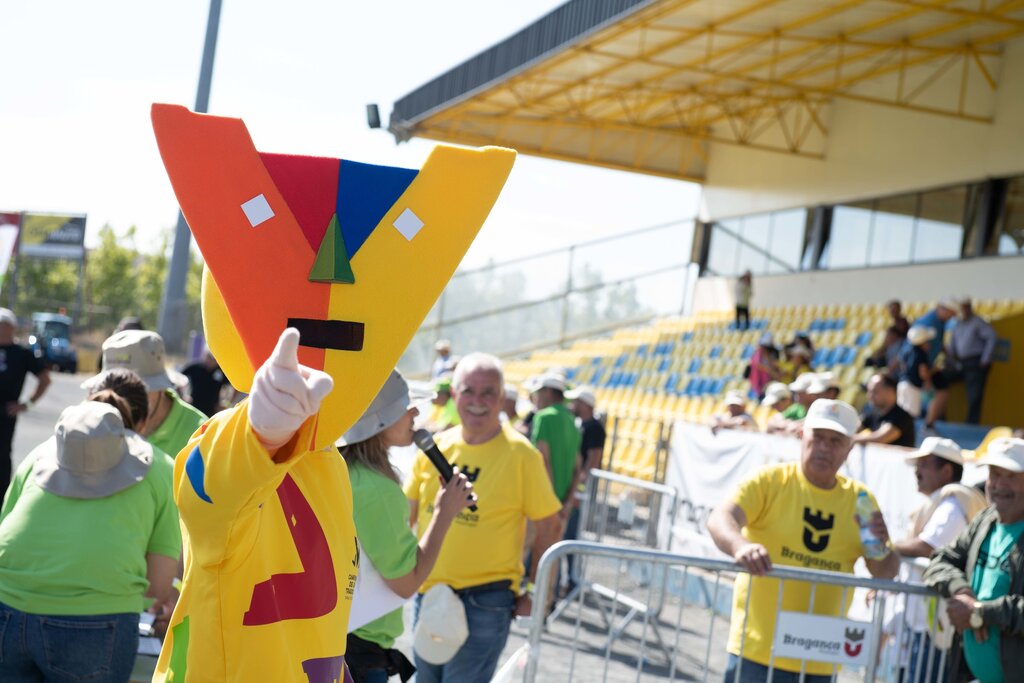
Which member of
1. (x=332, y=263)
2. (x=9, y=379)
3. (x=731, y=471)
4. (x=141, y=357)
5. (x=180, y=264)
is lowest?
(x=731, y=471)

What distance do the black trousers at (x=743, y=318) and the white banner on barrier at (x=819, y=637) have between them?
57.8 ft

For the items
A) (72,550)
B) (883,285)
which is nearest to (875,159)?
Answer: (883,285)

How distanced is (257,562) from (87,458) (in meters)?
1.64

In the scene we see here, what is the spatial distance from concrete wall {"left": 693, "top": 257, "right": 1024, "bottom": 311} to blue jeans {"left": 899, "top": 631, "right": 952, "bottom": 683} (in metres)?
12.7

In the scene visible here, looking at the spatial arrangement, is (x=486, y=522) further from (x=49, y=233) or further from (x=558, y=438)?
(x=49, y=233)

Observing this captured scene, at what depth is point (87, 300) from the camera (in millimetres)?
61812

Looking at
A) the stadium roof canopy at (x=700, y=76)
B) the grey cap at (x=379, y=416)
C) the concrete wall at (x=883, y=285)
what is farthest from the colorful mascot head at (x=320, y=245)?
the concrete wall at (x=883, y=285)

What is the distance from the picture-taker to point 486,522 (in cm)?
510

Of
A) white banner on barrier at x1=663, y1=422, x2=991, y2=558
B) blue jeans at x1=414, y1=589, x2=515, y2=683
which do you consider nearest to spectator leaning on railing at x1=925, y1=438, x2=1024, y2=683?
blue jeans at x1=414, y1=589, x2=515, y2=683

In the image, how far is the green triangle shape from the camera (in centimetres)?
238

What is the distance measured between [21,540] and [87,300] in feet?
203

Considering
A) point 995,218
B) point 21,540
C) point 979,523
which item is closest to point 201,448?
point 21,540

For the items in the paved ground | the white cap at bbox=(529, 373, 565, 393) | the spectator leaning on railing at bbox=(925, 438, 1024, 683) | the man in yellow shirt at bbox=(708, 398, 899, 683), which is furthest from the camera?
the paved ground

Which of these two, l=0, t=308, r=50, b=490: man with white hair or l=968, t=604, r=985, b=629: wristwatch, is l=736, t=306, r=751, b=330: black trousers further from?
l=968, t=604, r=985, b=629: wristwatch
